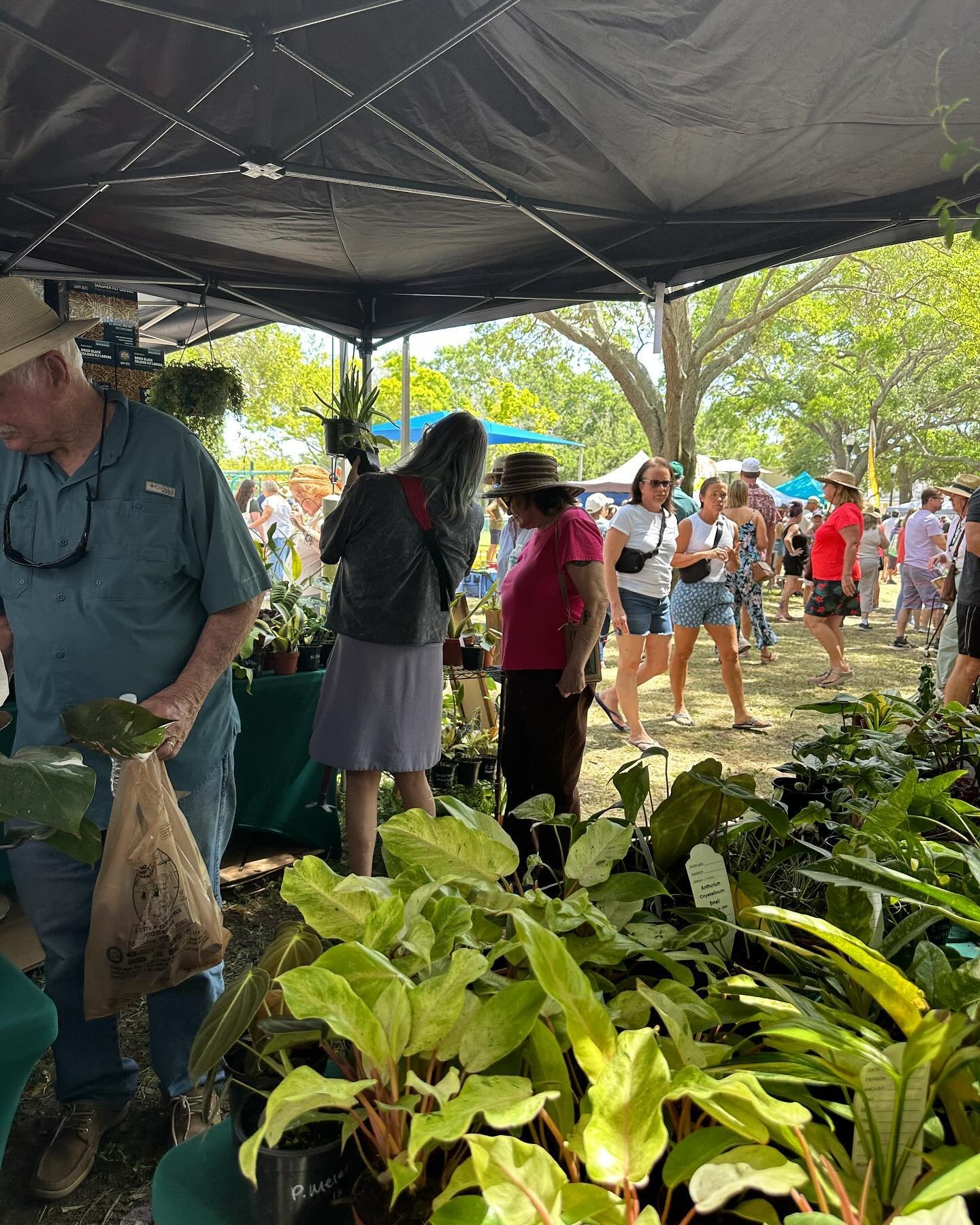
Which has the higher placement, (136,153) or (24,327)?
(136,153)

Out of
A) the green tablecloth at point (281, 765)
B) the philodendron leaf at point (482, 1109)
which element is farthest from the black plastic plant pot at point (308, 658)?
the philodendron leaf at point (482, 1109)

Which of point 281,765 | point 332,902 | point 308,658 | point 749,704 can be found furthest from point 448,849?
point 749,704

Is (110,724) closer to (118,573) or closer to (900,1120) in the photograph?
(118,573)

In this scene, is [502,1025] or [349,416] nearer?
[502,1025]

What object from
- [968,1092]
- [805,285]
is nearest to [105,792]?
[968,1092]

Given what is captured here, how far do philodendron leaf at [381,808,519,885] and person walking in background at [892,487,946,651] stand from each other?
10.1 m

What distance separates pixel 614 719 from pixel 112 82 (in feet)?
16.7

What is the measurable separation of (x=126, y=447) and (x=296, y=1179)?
1.75m

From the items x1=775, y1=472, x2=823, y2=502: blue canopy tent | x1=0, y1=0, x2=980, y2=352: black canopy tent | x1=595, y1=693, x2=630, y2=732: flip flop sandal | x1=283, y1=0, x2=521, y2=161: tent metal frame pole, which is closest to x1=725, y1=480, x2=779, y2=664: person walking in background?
x1=595, y1=693, x2=630, y2=732: flip flop sandal

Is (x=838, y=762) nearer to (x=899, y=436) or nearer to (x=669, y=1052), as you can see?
(x=669, y=1052)

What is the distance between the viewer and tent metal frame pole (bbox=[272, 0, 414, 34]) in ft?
7.41

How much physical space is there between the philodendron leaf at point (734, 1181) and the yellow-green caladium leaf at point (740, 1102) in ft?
0.08

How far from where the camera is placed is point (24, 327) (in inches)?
73.7

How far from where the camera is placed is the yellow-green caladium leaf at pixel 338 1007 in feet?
2.02
